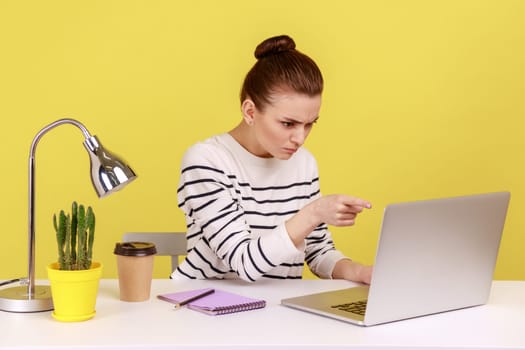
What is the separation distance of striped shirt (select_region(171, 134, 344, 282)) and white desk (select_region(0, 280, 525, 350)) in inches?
→ 8.0

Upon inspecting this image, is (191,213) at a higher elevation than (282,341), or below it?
higher

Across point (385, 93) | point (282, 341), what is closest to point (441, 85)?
point (385, 93)

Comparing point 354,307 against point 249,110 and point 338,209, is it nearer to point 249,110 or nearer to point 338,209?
point 338,209

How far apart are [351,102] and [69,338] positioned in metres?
2.20

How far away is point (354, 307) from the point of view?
1.82 meters

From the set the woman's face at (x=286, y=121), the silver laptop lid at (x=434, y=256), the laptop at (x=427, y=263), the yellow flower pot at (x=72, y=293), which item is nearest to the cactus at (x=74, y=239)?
the yellow flower pot at (x=72, y=293)

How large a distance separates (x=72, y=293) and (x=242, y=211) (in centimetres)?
68

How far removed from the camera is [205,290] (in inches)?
76.1

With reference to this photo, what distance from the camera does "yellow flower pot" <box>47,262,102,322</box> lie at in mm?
1671

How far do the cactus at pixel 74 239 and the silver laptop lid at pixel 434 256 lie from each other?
1.84 feet

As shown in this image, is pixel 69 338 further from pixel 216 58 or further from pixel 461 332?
pixel 216 58

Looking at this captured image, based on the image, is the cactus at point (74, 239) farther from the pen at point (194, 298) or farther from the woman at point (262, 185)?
the woman at point (262, 185)

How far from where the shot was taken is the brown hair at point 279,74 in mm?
2256

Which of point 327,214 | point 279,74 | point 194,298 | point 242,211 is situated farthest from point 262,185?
point 194,298
